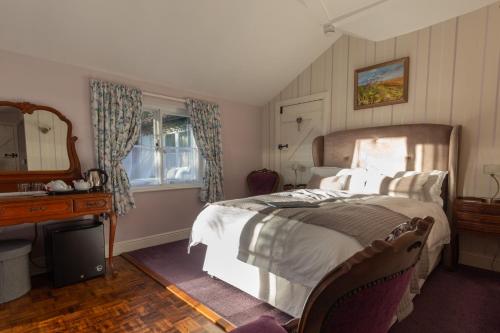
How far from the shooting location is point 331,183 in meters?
3.25

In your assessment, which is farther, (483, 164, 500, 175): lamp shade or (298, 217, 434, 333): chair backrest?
(483, 164, 500, 175): lamp shade

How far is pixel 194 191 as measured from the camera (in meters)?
3.99

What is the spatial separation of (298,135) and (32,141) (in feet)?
11.6

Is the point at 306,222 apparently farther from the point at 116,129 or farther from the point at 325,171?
the point at 116,129

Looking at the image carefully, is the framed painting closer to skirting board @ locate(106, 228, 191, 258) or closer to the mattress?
the mattress

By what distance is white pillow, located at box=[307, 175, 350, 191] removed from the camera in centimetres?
317

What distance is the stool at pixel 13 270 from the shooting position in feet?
6.87

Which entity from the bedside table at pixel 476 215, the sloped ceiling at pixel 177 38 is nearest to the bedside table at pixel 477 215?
the bedside table at pixel 476 215

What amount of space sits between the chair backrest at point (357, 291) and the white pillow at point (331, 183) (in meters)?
2.59

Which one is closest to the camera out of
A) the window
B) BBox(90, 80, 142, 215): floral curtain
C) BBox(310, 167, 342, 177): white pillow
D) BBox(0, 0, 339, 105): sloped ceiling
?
BBox(0, 0, 339, 105): sloped ceiling

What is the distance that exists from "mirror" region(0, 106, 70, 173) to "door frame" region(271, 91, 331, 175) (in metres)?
3.16

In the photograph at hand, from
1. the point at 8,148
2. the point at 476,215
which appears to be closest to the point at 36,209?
the point at 8,148

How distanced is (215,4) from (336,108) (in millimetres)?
2222

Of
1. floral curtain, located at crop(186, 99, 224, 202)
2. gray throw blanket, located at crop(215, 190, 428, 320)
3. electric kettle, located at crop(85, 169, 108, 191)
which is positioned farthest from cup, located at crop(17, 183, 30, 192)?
gray throw blanket, located at crop(215, 190, 428, 320)
